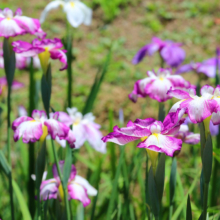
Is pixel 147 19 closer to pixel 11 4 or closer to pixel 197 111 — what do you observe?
pixel 11 4

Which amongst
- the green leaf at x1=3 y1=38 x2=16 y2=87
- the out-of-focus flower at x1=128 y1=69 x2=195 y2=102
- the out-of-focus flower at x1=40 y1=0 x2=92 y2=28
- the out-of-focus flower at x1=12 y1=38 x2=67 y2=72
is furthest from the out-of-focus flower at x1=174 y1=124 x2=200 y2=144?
the out-of-focus flower at x1=40 y1=0 x2=92 y2=28

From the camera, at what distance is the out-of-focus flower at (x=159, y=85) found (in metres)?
0.85

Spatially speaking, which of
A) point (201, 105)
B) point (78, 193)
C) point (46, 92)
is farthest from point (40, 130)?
point (201, 105)

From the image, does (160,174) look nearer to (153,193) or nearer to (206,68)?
(153,193)

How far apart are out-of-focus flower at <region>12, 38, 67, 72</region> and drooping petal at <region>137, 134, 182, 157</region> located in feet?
1.21

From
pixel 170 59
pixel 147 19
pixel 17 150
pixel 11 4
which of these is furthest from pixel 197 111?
pixel 11 4

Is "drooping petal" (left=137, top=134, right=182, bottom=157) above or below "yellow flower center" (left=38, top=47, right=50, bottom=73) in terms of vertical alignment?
below

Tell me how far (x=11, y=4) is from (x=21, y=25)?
2.84 metres

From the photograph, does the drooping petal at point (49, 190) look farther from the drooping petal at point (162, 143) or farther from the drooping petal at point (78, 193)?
the drooping petal at point (162, 143)

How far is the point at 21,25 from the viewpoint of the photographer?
34.5 inches

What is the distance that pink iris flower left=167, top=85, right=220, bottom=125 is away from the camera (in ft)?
1.89

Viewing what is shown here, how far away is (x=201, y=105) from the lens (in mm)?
585

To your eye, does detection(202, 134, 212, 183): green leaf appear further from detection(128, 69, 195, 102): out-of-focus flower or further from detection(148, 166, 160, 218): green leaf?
detection(128, 69, 195, 102): out-of-focus flower

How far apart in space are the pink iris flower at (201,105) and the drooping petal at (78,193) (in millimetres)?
363
